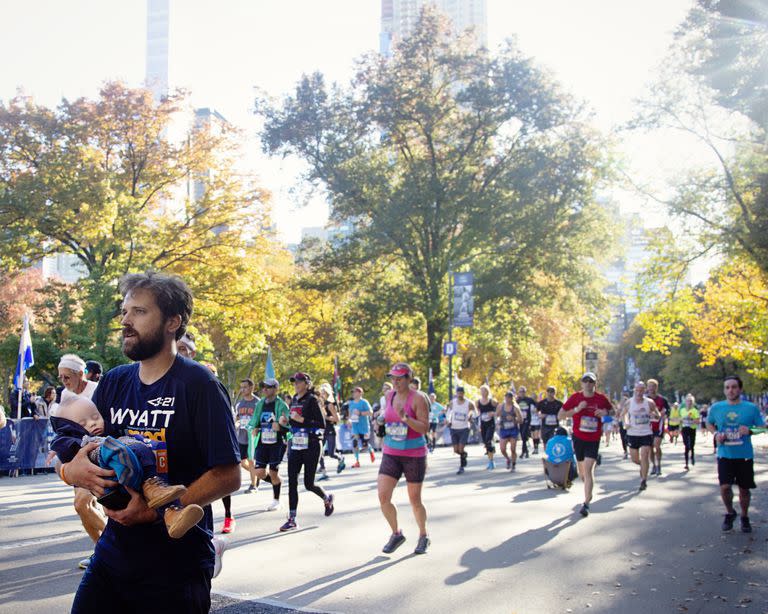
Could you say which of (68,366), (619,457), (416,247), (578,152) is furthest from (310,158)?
(68,366)

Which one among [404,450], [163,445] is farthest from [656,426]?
[163,445]

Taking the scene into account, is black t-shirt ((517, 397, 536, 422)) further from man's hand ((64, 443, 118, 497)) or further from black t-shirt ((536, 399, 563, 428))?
man's hand ((64, 443, 118, 497))

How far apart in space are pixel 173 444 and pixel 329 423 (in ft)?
54.4

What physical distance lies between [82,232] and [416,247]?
46.8 feet

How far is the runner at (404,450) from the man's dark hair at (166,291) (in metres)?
5.49

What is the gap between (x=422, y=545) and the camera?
340 inches

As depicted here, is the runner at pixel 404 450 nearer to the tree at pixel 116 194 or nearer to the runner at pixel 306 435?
the runner at pixel 306 435

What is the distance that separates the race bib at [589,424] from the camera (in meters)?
11.9

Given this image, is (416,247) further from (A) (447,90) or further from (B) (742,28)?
(B) (742,28)

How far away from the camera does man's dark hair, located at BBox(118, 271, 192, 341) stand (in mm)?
3271

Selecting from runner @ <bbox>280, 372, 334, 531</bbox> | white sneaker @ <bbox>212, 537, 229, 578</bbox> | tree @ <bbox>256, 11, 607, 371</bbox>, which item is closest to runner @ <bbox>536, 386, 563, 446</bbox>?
runner @ <bbox>280, 372, 334, 531</bbox>

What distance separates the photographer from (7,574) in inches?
295

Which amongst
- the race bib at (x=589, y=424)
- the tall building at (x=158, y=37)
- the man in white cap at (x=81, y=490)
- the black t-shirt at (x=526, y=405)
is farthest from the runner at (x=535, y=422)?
the tall building at (x=158, y=37)

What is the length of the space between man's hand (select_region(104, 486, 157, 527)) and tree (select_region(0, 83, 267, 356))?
2298 centimetres
